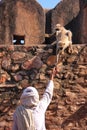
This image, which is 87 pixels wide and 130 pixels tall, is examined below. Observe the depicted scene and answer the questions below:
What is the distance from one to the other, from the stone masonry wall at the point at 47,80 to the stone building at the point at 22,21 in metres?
7.01

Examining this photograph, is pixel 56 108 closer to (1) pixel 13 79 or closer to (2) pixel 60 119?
(2) pixel 60 119

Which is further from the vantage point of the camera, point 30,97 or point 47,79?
point 47,79

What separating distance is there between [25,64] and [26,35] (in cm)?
735

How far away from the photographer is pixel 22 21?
13.8 meters

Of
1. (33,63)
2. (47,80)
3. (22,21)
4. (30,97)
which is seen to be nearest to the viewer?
(30,97)

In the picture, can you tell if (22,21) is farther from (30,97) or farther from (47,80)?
(30,97)

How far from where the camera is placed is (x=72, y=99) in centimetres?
615

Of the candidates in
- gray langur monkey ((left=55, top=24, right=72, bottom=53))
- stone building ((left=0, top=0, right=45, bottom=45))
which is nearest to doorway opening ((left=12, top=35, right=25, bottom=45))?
stone building ((left=0, top=0, right=45, bottom=45))

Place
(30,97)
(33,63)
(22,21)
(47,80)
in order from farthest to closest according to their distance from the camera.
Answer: (22,21) < (33,63) < (47,80) < (30,97)

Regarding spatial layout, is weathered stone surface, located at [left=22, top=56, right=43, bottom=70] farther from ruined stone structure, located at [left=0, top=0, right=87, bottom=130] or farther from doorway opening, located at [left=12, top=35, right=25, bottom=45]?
doorway opening, located at [left=12, top=35, right=25, bottom=45]

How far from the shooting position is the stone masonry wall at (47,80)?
6137mm

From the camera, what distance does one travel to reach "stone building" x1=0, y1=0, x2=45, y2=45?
1349 centimetres

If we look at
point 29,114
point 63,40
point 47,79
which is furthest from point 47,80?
point 29,114

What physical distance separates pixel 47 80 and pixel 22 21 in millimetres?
7849
